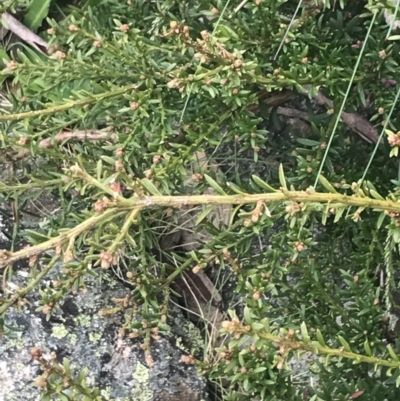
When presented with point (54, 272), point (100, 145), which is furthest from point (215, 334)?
point (100, 145)

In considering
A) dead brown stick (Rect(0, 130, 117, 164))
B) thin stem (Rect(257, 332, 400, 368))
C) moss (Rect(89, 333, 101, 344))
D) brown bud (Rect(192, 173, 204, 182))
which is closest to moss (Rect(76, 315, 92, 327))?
moss (Rect(89, 333, 101, 344))

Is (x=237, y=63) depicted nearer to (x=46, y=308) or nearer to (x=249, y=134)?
(x=249, y=134)

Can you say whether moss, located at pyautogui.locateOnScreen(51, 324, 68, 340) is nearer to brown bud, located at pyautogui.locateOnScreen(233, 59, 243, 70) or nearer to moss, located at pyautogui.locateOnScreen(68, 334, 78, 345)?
moss, located at pyautogui.locateOnScreen(68, 334, 78, 345)

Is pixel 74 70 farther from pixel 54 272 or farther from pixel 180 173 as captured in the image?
pixel 54 272

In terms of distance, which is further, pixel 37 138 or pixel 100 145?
pixel 100 145

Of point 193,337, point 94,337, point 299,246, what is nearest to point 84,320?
point 94,337

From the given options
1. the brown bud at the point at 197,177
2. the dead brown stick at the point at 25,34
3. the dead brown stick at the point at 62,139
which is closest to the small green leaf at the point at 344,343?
the brown bud at the point at 197,177

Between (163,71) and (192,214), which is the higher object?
(163,71)
